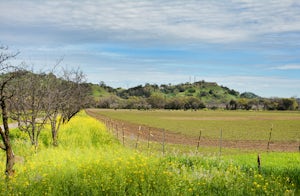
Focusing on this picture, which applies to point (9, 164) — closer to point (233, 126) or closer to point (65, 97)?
point (65, 97)

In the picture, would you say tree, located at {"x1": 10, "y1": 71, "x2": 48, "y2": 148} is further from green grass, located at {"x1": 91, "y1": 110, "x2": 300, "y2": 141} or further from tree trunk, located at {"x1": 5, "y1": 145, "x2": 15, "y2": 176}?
green grass, located at {"x1": 91, "y1": 110, "x2": 300, "y2": 141}

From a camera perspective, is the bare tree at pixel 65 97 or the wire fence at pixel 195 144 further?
the wire fence at pixel 195 144

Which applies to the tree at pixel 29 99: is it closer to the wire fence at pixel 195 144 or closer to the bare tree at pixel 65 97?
the bare tree at pixel 65 97

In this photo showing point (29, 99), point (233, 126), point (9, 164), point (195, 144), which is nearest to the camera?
point (9, 164)

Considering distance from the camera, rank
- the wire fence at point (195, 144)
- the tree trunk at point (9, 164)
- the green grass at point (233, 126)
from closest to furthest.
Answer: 1. the tree trunk at point (9, 164)
2. the wire fence at point (195, 144)
3. the green grass at point (233, 126)

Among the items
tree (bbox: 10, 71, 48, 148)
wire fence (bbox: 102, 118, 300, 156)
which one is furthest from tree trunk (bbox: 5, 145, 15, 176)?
wire fence (bbox: 102, 118, 300, 156)

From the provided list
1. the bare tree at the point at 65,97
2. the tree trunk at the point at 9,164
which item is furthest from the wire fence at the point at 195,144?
the tree trunk at the point at 9,164

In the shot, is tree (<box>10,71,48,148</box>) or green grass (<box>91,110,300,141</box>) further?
green grass (<box>91,110,300,141</box>)

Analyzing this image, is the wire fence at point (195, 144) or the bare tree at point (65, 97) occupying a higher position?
the bare tree at point (65, 97)

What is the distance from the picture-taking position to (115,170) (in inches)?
432

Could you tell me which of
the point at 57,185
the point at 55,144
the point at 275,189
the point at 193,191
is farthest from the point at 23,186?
the point at 55,144

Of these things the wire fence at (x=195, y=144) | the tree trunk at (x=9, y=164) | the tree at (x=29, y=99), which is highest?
the tree at (x=29, y=99)

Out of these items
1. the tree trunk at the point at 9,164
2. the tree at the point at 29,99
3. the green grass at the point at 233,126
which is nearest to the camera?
the tree trunk at the point at 9,164

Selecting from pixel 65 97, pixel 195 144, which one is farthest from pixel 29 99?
pixel 195 144
